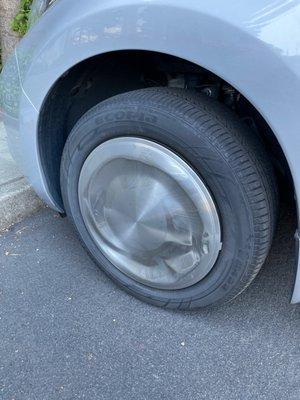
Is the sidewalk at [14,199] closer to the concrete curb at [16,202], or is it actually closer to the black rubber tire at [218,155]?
the concrete curb at [16,202]

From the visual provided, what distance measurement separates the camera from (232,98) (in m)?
1.77

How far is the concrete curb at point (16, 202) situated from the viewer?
241cm

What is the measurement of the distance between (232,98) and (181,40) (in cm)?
42

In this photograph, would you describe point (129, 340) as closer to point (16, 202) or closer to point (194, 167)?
point (194, 167)

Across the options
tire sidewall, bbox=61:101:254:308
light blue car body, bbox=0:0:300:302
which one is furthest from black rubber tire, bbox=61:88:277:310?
light blue car body, bbox=0:0:300:302

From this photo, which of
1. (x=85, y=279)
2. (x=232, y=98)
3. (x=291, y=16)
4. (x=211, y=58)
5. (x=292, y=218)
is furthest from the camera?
(x=292, y=218)

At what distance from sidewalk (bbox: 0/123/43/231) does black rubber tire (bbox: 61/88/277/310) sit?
778mm

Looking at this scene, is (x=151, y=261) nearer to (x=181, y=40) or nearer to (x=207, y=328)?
(x=207, y=328)

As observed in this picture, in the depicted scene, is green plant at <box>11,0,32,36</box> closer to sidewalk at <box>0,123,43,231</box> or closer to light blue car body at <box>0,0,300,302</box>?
sidewalk at <box>0,123,43,231</box>

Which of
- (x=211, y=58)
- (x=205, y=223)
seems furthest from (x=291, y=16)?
(x=205, y=223)

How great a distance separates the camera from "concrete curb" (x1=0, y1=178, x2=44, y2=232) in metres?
2.41

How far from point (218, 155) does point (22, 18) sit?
223 centimetres

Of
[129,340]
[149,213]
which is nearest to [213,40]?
[149,213]

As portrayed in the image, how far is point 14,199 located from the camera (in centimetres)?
245
